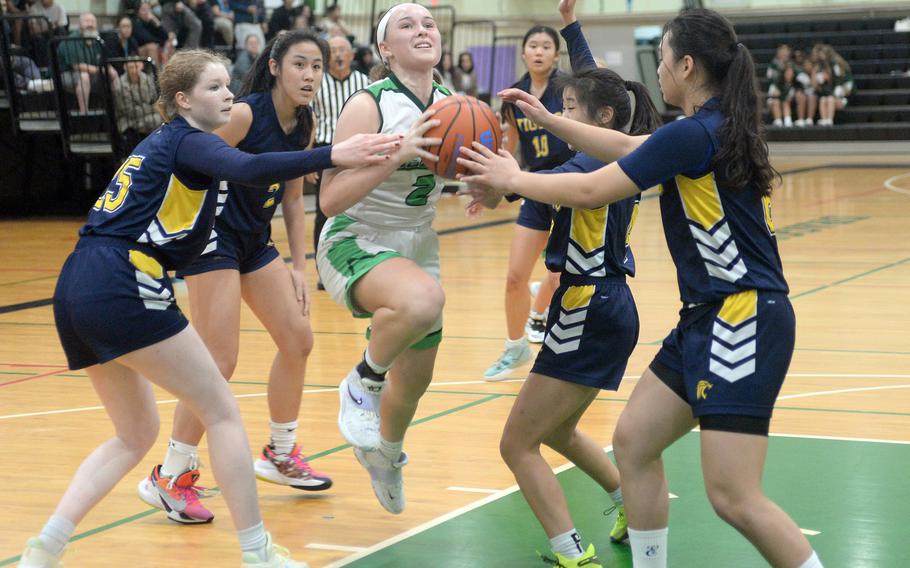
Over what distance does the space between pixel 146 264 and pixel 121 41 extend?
38.3 ft

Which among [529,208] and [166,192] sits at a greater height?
[166,192]

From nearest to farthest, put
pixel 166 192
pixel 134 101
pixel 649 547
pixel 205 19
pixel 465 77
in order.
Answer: pixel 649 547, pixel 166 192, pixel 134 101, pixel 205 19, pixel 465 77

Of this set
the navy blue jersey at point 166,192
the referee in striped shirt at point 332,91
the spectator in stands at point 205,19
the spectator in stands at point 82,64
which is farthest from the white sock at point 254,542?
the spectator in stands at point 205,19

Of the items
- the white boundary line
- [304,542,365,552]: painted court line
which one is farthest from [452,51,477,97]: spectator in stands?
[304,542,365,552]: painted court line

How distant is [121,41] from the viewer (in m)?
14.6

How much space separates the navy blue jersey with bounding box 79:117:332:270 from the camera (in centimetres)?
364

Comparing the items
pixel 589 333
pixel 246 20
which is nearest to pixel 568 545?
pixel 589 333

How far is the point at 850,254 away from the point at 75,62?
8905mm

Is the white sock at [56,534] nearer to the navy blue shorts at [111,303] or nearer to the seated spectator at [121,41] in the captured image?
the navy blue shorts at [111,303]

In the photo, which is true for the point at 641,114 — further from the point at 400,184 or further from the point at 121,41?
the point at 121,41

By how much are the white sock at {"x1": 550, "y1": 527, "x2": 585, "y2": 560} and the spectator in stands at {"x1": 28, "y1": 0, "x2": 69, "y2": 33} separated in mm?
12760

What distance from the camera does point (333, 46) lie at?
Result: 392 inches

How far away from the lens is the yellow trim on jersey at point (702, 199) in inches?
127

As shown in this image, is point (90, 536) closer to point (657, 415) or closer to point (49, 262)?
point (657, 415)
